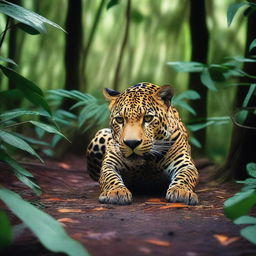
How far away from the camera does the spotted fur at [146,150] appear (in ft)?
15.0

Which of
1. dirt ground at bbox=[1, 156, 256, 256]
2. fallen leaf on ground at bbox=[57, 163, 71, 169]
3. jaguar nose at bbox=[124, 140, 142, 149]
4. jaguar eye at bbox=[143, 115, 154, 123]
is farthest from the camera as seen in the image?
fallen leaf on ground at bbox=[57, 163, 71, 169]

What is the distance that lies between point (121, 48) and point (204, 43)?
1897mm

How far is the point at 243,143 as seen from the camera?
5648mm

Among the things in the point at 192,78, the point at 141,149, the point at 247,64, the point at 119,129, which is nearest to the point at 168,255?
the point at 141,149

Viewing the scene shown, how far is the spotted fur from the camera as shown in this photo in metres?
4.56

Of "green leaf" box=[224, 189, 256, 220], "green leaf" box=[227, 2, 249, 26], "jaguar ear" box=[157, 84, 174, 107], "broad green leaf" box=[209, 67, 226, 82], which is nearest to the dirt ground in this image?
"green leaf" box=[224, 189, 256, 220]

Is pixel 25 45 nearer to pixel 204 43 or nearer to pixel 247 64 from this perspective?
pixel 204 43

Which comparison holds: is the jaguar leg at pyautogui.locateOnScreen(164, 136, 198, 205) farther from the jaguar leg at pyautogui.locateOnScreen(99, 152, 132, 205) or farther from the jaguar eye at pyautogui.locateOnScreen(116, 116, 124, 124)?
the jaguar eye at pyautogui.locateOnScreen(116, 116, 124, 124)

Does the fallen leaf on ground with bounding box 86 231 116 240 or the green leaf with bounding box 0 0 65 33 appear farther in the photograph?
the green leaf with bounding box 0 0 65 33

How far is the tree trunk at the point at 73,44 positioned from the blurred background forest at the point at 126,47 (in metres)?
0.02

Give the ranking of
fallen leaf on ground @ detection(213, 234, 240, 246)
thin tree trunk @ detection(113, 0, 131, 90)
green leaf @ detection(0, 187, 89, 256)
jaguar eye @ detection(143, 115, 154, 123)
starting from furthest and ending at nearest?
thin tree trunk @ detection(113, 0, 131, 90)
jaguar eye @ detection(143, 115, 154, 123)
fallen leaf on ground @ detection(213, 234, 240, 246)
green leaf @ detection(0, 187, 89, 256)

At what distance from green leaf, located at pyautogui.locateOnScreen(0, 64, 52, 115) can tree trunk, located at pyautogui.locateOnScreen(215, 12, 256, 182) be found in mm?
2842

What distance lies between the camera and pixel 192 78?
28.5 ft

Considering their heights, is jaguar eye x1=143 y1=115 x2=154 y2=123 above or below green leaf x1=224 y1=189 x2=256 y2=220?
above
